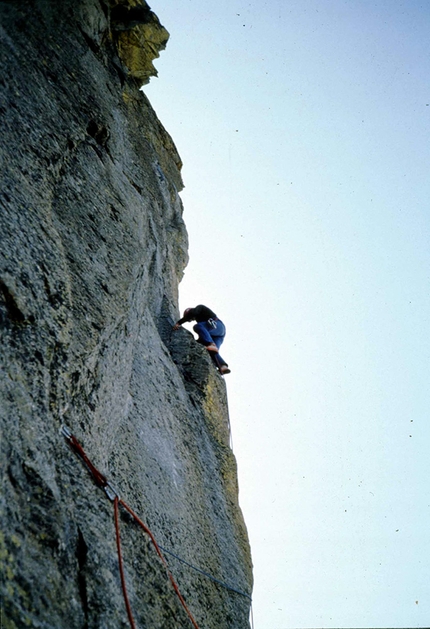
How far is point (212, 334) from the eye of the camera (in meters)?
10.1

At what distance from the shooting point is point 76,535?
3646 mm

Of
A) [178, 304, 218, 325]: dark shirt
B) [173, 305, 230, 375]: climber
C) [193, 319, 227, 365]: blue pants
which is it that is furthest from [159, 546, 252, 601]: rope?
[178, 304, 218, 325]: dark shirt

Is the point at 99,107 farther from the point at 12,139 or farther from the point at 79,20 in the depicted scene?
the point at 12,139

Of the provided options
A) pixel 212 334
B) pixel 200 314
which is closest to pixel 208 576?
pixel 212 334

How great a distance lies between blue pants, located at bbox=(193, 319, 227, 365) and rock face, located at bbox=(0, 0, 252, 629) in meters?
0.71

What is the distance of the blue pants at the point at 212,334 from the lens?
9.38m

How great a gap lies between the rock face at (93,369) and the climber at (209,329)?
61 cm

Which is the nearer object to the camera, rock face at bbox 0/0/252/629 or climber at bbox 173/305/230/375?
rock face at bbox 0/0/252/629

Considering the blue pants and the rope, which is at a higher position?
the blue pants

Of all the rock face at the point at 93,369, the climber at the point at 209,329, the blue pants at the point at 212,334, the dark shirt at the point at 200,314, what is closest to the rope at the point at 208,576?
the rock face at the point at 93,369

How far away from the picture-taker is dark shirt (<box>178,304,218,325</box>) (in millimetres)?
9750

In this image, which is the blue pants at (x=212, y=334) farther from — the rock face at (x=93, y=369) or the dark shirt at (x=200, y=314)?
the rock face at (x=93, y=369)

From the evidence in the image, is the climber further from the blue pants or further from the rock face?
the rock face

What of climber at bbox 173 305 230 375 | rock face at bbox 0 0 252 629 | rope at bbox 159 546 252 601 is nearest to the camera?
rock face at bbox 0 0 252 629
